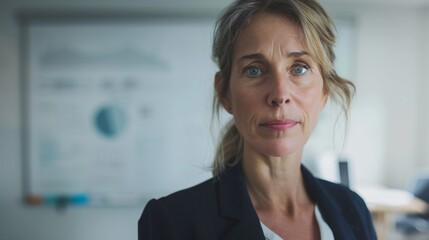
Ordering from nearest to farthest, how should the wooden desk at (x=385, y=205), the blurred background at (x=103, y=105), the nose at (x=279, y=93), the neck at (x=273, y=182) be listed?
the nose at (x=279, y=93), the neck at (x=273, y=182), the wooden desk at (x=385, y=205), the blurred background at (x=103, y=105)

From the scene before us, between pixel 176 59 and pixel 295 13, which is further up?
pixel 176 59

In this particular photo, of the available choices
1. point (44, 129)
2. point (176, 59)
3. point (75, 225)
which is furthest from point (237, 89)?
point (75, 225)

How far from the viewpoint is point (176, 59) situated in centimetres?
268

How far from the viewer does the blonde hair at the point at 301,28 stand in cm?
71

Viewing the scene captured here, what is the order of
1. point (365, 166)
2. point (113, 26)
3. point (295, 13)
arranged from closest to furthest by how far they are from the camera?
point (295, 13) < point (113, 26) < point (365, 166)

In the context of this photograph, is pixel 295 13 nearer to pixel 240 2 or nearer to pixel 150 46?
pixel 240 2

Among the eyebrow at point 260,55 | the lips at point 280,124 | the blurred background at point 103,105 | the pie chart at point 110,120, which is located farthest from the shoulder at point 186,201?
the pie chart at point 110,120

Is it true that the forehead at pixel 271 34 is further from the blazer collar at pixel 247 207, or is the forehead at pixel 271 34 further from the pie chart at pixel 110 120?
the pie chart at pixel 110 120

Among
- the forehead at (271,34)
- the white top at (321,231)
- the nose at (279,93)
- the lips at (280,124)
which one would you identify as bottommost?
the white top at (321,231)

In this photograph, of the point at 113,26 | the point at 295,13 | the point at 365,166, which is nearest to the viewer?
the point at 295,13

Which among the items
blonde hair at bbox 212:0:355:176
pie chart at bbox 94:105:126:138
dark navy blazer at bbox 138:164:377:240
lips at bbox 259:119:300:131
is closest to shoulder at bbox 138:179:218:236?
dark navy blazer at bbox 138:164:377:240

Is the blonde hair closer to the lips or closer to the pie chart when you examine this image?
the lips

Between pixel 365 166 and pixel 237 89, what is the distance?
2743 millimetres

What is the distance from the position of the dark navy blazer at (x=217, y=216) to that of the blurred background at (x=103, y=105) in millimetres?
1813
